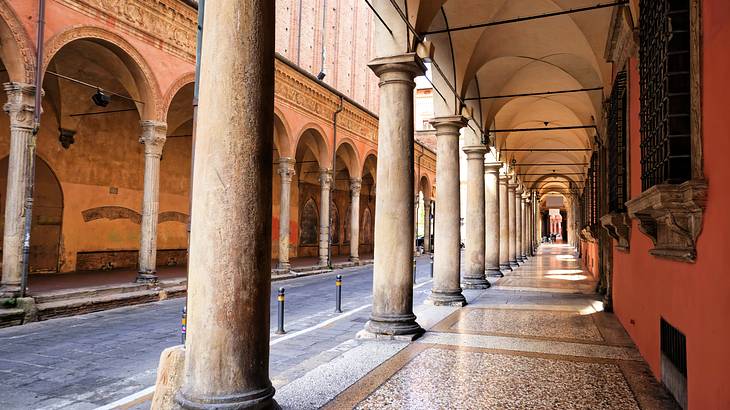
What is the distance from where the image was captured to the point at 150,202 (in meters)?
12.4

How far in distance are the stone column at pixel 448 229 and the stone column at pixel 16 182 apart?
7.56 meters

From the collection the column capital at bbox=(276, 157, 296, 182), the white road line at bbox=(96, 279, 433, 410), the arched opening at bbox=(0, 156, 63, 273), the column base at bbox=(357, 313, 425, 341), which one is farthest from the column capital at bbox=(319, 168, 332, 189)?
the column base at bbox=(357, 313, 425, 341)

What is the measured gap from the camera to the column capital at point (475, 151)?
12672 mm

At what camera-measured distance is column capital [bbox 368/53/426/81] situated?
6.61 meters

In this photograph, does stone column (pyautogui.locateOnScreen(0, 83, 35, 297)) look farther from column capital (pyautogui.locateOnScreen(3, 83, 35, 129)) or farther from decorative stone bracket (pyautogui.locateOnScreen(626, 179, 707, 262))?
decorative stone bracket (pyautogui.locateOnScreen(626, 179, 707, 262))

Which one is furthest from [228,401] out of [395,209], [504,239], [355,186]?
[355,186]

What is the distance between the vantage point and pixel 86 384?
5.37m

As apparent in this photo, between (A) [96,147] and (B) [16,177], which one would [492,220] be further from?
(A) [96,147]

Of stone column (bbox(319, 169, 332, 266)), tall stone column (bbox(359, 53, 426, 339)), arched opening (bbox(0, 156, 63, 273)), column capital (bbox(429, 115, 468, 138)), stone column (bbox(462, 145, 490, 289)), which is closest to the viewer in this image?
tall stone column (bbox(359, 53, 426, 339))

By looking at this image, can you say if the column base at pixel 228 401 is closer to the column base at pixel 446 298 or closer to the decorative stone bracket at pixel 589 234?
the column base at pixel 446 298

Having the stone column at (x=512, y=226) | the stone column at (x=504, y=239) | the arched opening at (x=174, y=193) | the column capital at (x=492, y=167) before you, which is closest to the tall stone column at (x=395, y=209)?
the column capital at (x=492, y=167)

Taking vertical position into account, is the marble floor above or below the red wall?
below

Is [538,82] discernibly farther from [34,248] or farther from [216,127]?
[34,248]

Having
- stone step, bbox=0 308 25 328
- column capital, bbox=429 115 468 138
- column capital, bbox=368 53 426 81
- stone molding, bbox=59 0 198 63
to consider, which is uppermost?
stone molding, bbox=59 0 198 63
